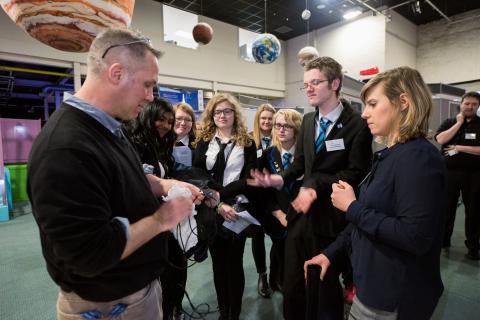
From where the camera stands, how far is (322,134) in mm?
1620

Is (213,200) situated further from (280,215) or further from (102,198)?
(102,198)

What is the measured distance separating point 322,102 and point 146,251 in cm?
120

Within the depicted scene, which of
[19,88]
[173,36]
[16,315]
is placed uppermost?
[173,36]

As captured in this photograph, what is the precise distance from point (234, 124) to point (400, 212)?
1422 mm

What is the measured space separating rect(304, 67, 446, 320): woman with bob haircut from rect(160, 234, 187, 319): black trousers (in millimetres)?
1149

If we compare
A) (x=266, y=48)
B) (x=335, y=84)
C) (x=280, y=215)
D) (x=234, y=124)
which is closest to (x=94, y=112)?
(x=335, y=84)

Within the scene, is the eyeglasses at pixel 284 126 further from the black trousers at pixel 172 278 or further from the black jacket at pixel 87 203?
the black jacket at pixel 87 203

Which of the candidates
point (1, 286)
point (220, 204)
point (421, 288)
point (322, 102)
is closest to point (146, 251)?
point (421, 288)

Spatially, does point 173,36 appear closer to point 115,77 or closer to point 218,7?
point 218,7

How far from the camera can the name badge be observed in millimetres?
1534

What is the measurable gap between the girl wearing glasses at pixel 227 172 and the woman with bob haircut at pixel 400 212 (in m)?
0.97

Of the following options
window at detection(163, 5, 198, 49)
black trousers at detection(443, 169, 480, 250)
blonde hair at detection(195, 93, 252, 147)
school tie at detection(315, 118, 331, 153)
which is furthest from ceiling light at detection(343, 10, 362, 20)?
school tie at detection(315, 118, 331, 153)

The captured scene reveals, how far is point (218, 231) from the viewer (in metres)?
1.92

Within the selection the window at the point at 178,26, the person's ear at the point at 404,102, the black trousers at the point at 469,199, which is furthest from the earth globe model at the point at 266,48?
the person's ear at the point at 404,102
